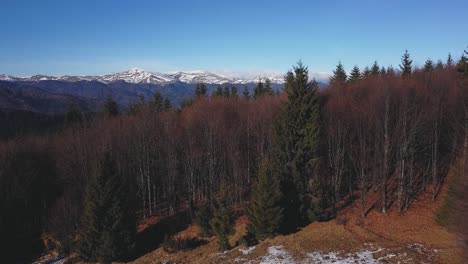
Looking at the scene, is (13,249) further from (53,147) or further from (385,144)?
(385,144)

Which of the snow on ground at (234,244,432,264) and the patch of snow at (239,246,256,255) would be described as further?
the patch of snow at (239,246,256,255)

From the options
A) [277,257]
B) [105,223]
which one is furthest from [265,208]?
[105,223]

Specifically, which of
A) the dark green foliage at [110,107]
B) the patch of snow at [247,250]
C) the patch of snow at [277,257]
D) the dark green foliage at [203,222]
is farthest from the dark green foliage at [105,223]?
the dark green foliage at [110,107]

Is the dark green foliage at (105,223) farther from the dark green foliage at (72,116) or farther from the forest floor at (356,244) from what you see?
the dark green foliage at (72,116)

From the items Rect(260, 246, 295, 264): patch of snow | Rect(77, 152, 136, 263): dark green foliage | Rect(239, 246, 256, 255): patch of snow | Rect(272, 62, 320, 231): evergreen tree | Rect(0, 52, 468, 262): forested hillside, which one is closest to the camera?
Rect(260, 246, 295, 264): patch of snow

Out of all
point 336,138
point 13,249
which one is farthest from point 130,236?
point 336,138

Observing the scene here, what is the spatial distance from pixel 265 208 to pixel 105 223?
37.5ft

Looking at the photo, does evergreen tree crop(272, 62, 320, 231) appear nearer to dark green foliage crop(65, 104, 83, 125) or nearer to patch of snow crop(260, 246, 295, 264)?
patch of snow crop(260, 246, 295, 264)

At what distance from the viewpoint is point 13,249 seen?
30859 mm

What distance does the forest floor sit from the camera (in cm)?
1706

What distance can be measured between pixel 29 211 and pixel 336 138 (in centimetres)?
3237

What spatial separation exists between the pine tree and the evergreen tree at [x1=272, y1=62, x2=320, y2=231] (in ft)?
11.6

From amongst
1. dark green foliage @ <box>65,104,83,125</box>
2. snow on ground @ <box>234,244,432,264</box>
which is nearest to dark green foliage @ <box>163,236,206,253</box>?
snow on ground @ <box>234,244,432,264</box>

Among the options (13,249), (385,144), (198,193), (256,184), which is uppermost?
(385,144)
